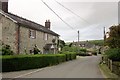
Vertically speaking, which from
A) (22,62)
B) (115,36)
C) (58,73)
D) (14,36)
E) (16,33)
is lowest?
(58,73)

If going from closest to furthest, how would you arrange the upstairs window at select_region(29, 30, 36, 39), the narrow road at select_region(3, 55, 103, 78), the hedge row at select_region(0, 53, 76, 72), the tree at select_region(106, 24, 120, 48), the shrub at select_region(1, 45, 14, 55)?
the narrow road at select_region(3, 55, 103, 78) < the hedge row at select_region(0, 53, 76, 72) < the tree at select_region(106, 24, 120, 48) < the shrub at select_region(1, 45, 14, 55) < the upstairs window at select_region(29, 30, 36, 39)

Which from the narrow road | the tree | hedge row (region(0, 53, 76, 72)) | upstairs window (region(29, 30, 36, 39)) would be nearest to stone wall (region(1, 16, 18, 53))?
upstairs window (region(29, 30, 36, 39))

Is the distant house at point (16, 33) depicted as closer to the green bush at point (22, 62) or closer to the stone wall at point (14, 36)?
the stone wall at point (14, 36)

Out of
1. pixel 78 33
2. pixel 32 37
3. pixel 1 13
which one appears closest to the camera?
pixel 1 13

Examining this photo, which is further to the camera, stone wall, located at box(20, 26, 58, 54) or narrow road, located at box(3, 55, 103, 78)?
stone wall, located at box(20, 26, 58, 54)

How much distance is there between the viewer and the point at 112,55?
2764 centimetres

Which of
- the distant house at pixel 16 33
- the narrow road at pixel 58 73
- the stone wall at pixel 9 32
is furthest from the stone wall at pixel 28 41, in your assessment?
the narrow road at pixel 58 73

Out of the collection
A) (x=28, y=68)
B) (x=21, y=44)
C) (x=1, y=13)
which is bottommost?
(x=28, y=68)

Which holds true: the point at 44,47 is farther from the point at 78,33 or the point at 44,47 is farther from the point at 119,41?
the point at 78,33

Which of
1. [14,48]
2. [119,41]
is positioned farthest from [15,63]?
[119,41]

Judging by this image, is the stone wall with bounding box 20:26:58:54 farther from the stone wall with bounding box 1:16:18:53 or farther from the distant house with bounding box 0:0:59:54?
the stone wall with bounding box 1:16:18:53

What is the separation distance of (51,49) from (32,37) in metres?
10.9

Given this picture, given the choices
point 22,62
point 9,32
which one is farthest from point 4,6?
point 22,62

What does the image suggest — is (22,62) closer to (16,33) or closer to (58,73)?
(58,73)
